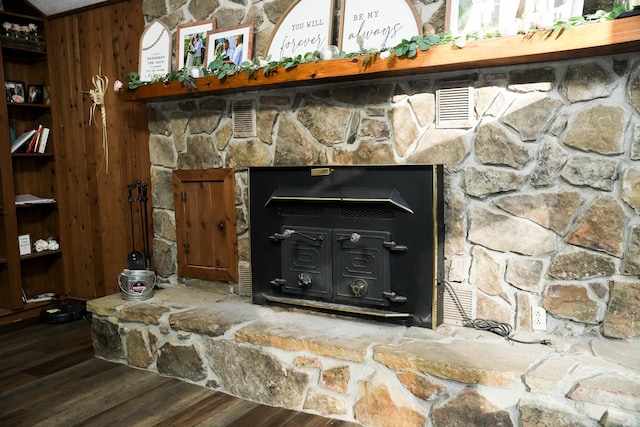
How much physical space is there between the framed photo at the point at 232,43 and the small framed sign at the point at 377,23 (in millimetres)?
607

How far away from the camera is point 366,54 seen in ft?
7.45

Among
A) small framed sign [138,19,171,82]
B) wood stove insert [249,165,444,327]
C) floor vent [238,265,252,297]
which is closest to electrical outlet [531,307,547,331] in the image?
wood stove insert [249,165,444,327]

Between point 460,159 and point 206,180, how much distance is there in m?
1.57

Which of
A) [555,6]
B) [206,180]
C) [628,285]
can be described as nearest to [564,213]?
[628,285]

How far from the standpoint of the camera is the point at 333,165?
8.13 ft

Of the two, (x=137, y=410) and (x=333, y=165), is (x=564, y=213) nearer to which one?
(x=333, y=165)

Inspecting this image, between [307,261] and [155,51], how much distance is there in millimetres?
1722

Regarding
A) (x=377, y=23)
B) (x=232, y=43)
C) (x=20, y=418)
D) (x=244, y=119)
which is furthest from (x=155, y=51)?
(x=20, y=418)

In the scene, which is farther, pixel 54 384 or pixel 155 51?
pixel 155 51

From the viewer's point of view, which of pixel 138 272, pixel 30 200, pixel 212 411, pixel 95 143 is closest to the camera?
pixel 212 411

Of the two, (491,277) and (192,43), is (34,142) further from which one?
(491,277)

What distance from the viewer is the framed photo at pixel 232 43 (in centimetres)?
282

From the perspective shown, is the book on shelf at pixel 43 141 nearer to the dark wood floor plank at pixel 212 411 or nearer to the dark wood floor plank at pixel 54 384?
the dark wood floor plank at pixel 54 384

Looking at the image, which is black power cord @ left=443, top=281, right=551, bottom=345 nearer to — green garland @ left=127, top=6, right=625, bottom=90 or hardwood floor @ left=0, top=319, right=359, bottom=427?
hardwood floor @ left=0, top=319, right=359, bottom=427
